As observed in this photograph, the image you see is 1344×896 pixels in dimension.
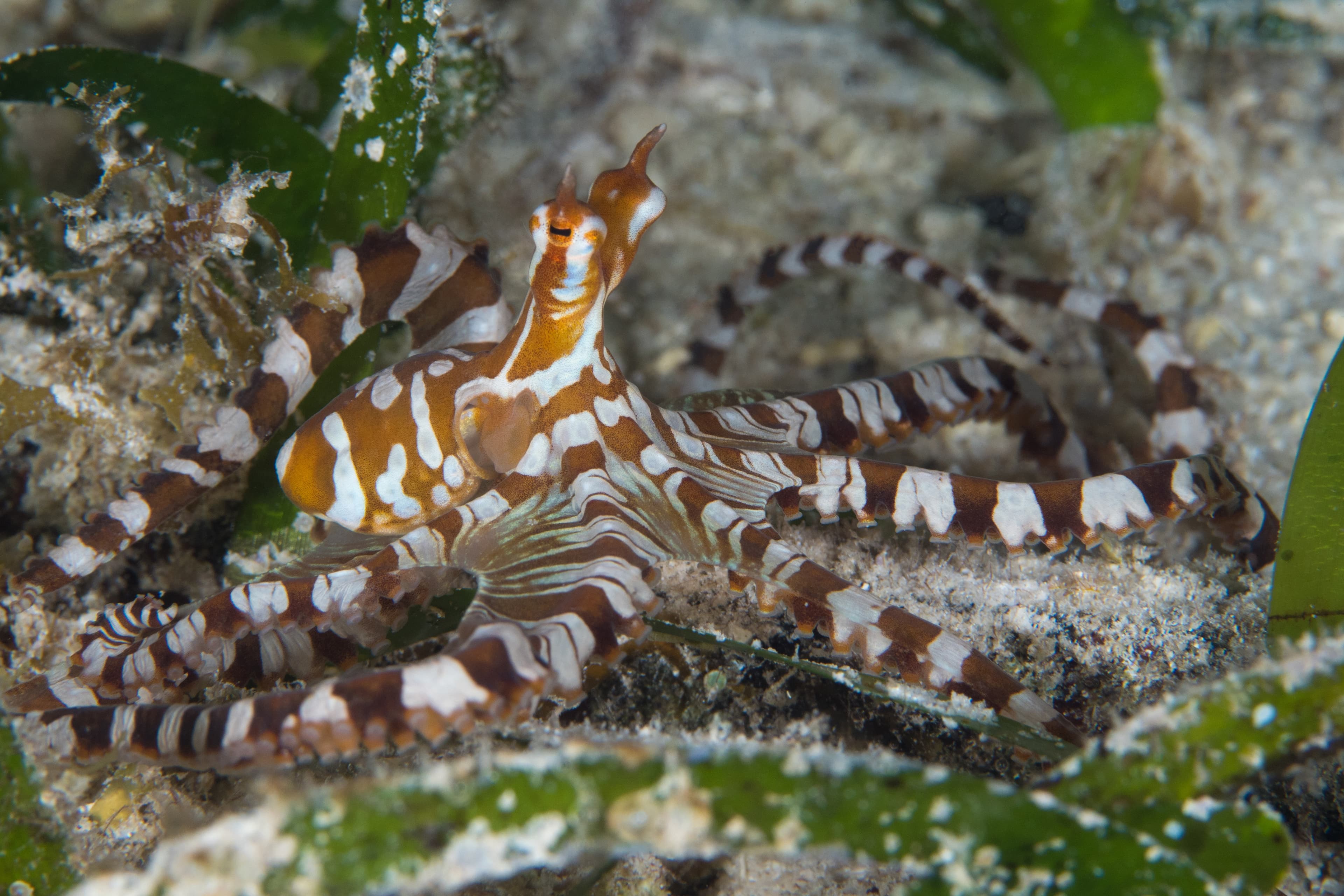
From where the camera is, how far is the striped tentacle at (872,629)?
1943 millimetres

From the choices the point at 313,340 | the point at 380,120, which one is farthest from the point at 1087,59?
the point at 313,340

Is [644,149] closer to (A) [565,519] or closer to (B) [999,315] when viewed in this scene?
(A) [565,519]

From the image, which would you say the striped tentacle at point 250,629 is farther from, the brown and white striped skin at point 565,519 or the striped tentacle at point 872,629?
the striped tentacle at point 872,629

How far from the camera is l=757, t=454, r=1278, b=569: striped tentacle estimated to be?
223 cm

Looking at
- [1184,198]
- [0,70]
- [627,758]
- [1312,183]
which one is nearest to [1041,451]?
[1184,198]

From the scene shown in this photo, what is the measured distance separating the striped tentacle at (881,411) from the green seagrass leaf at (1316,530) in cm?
90

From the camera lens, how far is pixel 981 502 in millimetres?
2232

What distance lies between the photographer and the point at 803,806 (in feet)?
4.77

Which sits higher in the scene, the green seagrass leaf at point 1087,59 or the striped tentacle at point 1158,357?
the green seagrass leaf at point 1087,59

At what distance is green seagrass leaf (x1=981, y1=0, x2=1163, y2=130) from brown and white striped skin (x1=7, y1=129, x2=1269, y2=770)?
274 centimetres

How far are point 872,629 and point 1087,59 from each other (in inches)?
154

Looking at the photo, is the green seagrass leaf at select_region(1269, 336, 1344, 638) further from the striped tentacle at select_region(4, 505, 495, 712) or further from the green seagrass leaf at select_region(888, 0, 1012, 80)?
the green seagrass leaf at select_region(888, 0, 1012, 80)

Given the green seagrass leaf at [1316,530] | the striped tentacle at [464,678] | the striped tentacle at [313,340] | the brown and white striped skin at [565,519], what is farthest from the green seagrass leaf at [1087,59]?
the striped tentacle at [464,678]

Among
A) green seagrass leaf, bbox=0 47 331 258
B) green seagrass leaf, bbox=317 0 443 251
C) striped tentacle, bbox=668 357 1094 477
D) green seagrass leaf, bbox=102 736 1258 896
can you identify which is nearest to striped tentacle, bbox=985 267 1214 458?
striped tentacle, bbox=668 357 1094 477
